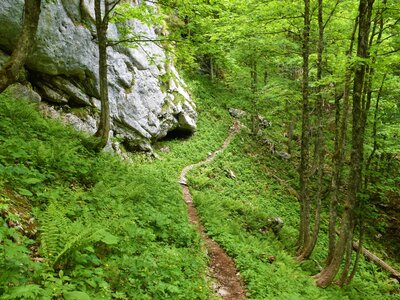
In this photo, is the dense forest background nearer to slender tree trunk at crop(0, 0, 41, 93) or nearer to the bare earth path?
slender tree trunk at crop(0, 0, 41, 93)

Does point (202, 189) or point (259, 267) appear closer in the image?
point (259, 267)

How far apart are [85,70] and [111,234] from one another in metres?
10.3

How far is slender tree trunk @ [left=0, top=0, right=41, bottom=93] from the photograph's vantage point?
6.91 m

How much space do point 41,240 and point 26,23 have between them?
4.90 m

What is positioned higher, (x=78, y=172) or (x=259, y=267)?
(x=78, y=172)

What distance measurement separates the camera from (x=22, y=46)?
700cm

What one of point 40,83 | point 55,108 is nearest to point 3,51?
point 40,83

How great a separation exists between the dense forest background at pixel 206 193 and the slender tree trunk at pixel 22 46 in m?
0.09

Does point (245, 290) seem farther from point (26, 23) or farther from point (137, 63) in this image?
point (137, 63)

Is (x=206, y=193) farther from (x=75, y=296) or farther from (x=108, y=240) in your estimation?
(x=75, y=296)

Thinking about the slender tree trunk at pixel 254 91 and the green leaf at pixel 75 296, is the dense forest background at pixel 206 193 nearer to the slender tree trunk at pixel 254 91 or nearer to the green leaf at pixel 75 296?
the green leaf at pixel 75 296

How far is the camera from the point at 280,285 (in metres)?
8.87

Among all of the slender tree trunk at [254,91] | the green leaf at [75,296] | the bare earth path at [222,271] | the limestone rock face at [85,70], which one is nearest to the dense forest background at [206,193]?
the green leaf at [75,296]

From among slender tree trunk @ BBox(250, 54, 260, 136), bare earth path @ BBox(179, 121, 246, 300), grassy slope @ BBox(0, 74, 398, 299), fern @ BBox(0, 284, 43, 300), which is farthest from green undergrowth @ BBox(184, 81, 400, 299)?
fern @ BBox(0, 284, 43, 300)
